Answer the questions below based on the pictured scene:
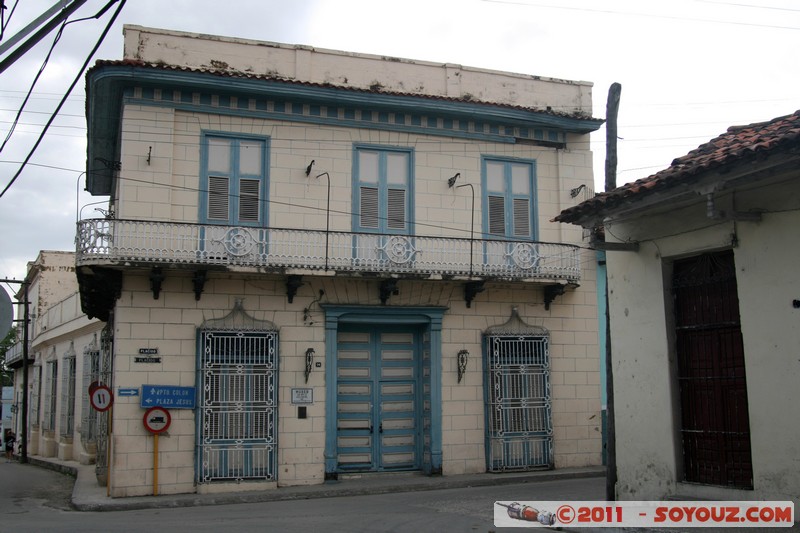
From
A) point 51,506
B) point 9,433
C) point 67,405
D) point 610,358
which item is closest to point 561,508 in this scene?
point 610,358

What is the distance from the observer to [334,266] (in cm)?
1555

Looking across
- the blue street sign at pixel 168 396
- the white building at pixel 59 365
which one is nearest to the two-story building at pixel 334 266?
the blue street sign at pixel 168 396

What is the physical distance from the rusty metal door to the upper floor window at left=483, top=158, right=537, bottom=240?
7.03m

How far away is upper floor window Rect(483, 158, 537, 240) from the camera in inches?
685

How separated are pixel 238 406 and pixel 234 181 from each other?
419 cm

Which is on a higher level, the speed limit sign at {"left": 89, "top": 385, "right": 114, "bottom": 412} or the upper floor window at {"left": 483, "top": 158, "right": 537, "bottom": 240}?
the upper floor window at {"left": 483, "top": 158, "right": 537, "bottom": 240}

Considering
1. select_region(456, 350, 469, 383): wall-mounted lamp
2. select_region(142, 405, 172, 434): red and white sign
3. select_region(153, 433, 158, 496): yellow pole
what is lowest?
select_region(153, 433, 158, 496): yellow pole

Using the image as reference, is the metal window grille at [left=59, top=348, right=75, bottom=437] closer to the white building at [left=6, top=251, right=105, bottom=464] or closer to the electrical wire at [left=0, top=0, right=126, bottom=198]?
the white building at [left=6, top=251, right=105, bottom=464]

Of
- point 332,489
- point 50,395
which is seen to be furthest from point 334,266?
point 50,395

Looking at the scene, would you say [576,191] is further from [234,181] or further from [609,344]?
[234,181]

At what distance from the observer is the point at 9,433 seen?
111ft

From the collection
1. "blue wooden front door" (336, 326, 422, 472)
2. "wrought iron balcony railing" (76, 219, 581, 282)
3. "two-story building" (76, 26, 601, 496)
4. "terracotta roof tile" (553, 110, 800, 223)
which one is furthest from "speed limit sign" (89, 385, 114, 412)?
"terracotta roof tile" (553, 110, 800, 223)

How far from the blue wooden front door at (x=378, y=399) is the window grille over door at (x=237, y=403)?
4.70ft

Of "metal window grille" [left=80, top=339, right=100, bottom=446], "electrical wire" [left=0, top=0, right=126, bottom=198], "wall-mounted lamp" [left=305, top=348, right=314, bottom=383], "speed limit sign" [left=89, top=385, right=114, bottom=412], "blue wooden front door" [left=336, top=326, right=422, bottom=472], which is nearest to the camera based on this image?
"electrical wire" [left=0, top=0, right=126, bottom=198]
